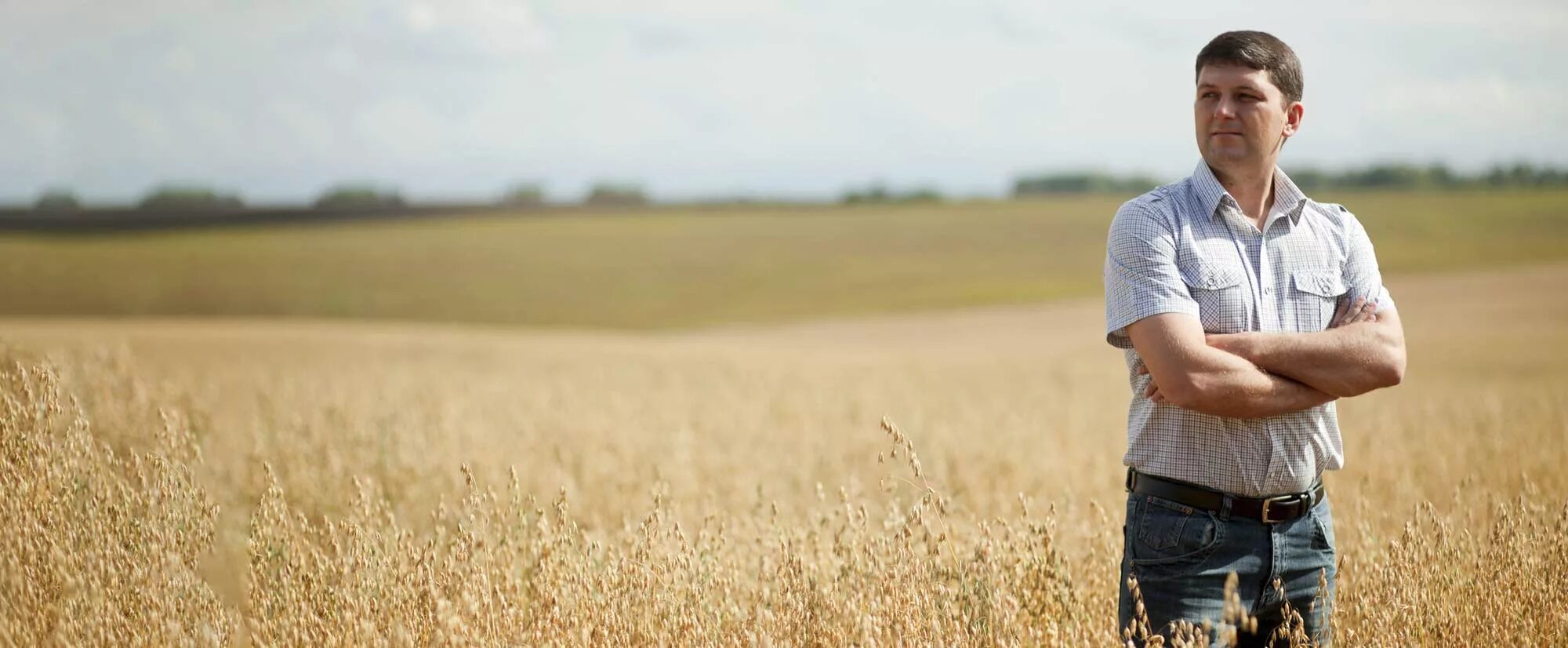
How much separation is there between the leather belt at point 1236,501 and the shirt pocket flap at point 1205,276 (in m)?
0.59

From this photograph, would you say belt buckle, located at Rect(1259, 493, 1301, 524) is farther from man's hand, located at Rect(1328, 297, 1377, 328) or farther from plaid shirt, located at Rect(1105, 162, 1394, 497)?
man's hand, located at Rect(1328, 297, 1377, 328)

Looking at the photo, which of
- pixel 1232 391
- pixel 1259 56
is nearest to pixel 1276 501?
pixel 1232 391

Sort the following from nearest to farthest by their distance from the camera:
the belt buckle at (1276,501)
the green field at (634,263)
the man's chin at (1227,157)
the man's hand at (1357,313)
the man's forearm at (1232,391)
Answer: the man's forearm at (1232,391) → the belt buckle at (1276,501) → the man's chin at (1227,157) → the man's hand at (1357,313) → the green field at (634,263)

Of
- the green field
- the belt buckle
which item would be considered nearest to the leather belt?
the belt buckle

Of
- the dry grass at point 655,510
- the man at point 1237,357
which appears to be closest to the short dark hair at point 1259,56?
the man at point 1237,357

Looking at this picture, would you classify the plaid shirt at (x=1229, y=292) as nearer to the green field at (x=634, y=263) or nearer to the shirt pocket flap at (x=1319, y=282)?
the shirt pocket flap at (x=1319, y=282)

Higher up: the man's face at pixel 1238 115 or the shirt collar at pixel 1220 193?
the man's face at pixel 1238 115

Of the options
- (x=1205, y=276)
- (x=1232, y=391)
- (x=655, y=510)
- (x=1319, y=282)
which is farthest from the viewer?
(x=655, y=510)

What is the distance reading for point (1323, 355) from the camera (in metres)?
3.16

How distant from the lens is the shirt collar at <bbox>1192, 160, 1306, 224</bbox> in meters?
3.26

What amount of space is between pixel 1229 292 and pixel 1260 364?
0.83 ft

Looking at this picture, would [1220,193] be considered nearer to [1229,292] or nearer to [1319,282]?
[1229,292]

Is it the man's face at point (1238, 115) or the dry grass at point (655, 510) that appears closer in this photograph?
the man's face at point (1238, 115)

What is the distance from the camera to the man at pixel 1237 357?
310 centimetres
